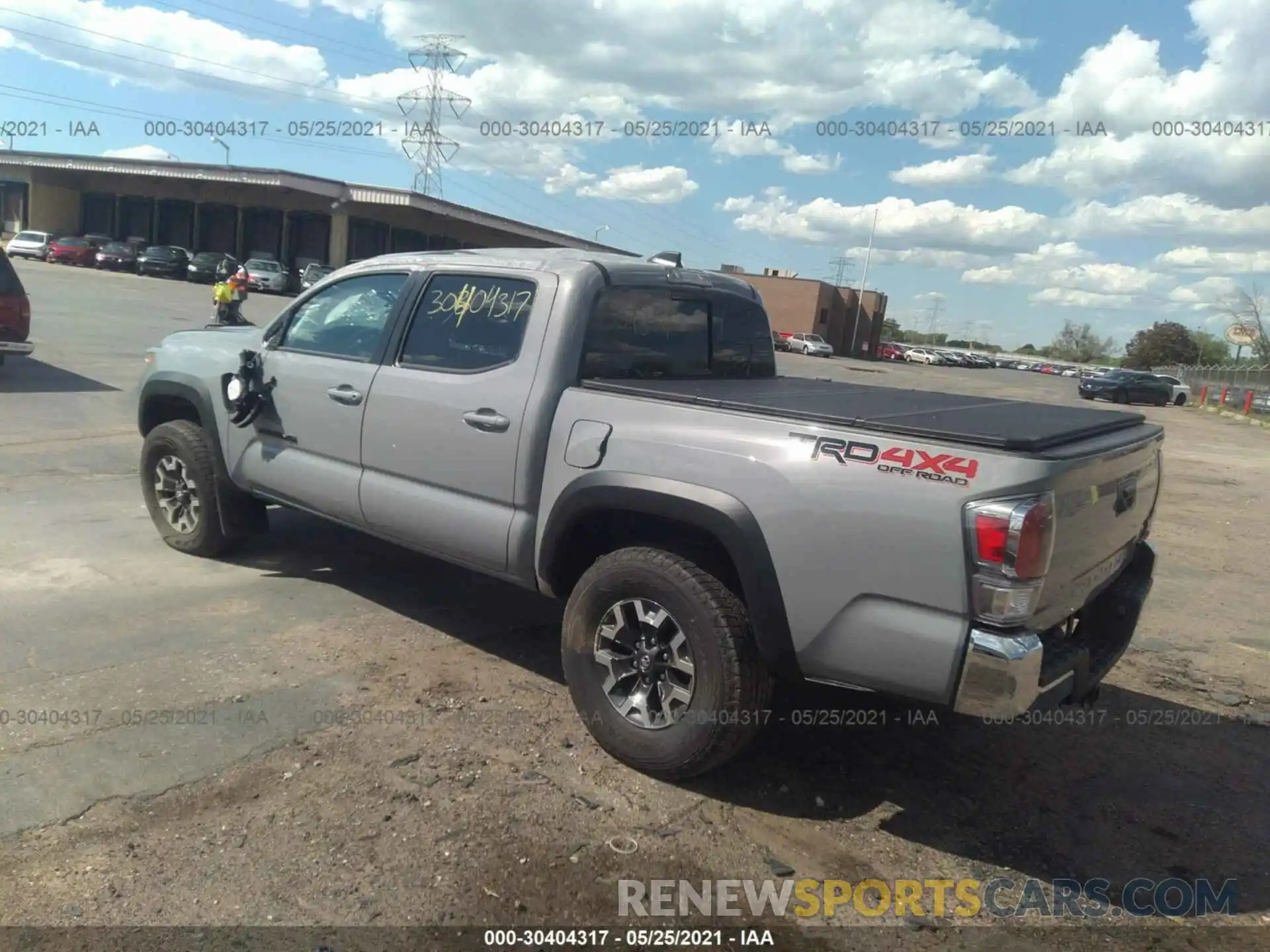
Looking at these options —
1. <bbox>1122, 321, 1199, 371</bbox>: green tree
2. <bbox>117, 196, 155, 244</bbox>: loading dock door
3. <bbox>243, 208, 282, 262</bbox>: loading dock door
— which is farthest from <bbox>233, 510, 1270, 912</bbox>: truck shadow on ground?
<bbox>1122, 321, 1199, 371</bbox>: green tree

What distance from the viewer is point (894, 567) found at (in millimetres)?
2957

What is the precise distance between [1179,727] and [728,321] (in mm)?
3006

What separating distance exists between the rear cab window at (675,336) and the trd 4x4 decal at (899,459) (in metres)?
1.26

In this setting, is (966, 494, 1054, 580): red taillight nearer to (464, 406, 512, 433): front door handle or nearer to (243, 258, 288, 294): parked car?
(464, 406, 512, 433): front door handle

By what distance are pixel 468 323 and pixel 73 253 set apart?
47.2m

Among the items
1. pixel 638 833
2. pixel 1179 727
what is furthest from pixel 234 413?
pixel 1179 727

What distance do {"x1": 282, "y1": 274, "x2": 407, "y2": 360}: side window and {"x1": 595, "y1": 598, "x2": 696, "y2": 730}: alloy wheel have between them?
6.65 feet

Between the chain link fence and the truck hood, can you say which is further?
the chain link fence

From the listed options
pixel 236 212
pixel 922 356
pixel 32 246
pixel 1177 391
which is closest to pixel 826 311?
pixel 922 356

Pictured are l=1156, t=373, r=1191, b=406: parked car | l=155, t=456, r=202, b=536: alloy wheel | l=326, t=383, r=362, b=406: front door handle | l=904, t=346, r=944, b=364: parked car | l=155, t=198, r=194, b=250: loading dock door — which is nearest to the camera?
l=326, t=383, r=362, b=406: front door handle

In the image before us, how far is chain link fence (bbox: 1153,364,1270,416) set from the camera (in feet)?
110

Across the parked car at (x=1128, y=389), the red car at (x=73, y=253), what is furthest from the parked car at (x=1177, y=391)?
the red car at (x=73, y=253)

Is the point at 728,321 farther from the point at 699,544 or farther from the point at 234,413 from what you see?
the point at 234,413

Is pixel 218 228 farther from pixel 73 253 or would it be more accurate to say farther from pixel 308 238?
pixel 73 253
